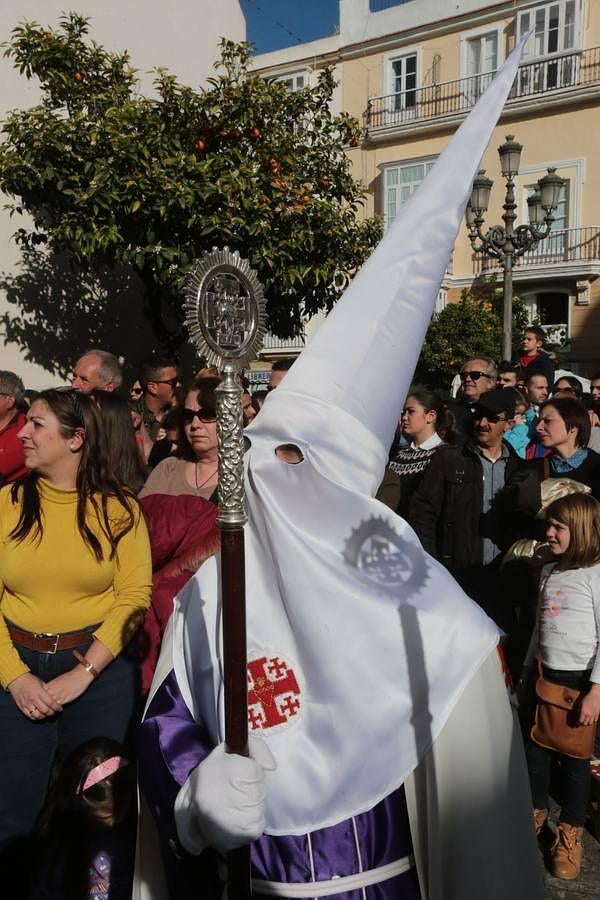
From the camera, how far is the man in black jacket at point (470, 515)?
13.5 feet

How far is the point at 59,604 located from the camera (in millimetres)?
2488

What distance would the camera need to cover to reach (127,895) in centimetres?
225

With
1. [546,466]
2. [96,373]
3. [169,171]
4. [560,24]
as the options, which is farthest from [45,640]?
[560,24]

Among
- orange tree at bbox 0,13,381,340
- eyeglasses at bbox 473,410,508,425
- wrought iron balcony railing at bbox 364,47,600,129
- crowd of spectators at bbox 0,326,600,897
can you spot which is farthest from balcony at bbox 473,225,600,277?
→ crowd of spectators at bbox 0,326,600,897

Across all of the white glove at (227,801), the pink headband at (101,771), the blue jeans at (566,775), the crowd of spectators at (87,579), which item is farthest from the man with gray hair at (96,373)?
the white glove at (227,801)

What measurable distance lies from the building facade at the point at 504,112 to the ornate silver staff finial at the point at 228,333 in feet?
62.5

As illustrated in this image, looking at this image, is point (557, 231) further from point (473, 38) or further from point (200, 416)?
point (200, 416)

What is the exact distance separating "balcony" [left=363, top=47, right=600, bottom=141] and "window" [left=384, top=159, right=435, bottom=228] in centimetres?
104

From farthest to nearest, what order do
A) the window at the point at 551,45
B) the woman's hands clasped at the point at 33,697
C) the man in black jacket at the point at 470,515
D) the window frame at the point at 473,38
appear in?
1. the window frame at the point at 473,38
2. the window at the point at 551,45
3. the man in black jacket at the point at 470,515
4. the woman's hands clasped at the point at 33,697

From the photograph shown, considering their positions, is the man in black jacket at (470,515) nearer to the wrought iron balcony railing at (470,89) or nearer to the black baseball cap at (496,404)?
the black baseball cap at (496,404)

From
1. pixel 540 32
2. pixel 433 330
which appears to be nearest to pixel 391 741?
pixel 433 330

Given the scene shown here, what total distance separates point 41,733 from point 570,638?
2.07m

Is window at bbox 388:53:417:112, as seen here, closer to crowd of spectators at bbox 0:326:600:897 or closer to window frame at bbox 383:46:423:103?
window frame at bbox 383:46:423:103

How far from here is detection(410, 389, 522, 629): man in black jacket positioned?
4.10 metres
